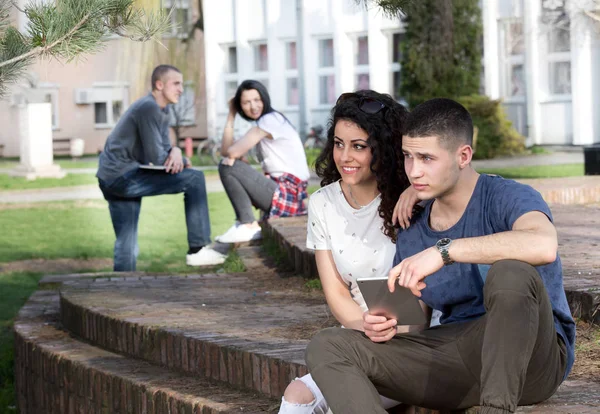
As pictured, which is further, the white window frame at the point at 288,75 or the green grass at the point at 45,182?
the white window frame at the point at 288,75

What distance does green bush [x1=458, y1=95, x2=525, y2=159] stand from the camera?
19750 millimetres

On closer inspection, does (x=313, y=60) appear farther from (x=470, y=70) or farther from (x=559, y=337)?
(x=559, y=337)

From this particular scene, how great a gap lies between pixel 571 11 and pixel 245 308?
16.2 meters

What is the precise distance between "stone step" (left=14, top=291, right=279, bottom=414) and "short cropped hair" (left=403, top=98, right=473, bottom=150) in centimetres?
125

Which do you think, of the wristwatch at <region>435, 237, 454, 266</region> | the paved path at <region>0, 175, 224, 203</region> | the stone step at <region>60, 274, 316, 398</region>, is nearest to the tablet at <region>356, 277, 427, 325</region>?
the wristwatch at <region>435, 237, 454, 266</region>

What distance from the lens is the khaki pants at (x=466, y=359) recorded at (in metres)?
2.93

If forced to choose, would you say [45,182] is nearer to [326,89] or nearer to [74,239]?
[326,89]

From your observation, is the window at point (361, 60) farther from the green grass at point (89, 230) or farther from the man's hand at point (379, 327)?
the man's hand at point (379, 327)

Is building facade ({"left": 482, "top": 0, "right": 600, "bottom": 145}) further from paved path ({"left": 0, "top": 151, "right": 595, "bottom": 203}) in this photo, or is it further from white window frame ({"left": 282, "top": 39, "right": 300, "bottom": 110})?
white window frame ({"left": 282, "top": 39, "right": 300, "bottom": 110})

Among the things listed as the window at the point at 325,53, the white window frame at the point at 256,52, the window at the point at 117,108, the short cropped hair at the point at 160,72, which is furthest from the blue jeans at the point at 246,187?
the window at the point at 117,108

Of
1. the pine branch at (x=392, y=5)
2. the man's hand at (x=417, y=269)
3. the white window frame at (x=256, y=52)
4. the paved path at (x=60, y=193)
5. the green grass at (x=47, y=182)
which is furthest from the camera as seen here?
the white window frame at (x=256, y=52)

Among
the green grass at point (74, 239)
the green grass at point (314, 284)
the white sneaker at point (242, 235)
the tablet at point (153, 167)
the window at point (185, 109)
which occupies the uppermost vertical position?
the window at point (185, 109)

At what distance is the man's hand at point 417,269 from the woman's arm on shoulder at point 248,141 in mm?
4826

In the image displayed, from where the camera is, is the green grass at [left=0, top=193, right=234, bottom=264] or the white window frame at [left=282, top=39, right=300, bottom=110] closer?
the green grass at [left=0, top=193, right=234, bottom=264]
